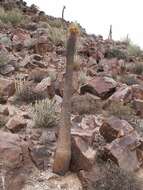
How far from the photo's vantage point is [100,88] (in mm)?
9719

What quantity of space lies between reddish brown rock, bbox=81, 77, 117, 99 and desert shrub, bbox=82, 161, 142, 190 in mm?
3653

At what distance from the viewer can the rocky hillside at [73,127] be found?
5.97 meters

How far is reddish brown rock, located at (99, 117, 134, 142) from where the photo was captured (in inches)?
276

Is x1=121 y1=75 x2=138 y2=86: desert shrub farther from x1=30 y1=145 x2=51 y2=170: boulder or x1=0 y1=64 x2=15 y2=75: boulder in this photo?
x1=30 y1=145 x2=51 y2=170: boulder

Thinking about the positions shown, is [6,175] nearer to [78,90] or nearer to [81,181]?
[81,181]

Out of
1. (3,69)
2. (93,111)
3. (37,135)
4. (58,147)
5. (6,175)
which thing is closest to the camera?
(6,175)

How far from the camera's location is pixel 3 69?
441 inches

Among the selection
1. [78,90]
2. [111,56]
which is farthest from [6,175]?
[111,56]

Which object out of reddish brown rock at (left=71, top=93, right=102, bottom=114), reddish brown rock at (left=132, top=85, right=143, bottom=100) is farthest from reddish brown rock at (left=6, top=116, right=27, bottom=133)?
reddish brown rock at (left=132, top=85, right=143, bottom=100)

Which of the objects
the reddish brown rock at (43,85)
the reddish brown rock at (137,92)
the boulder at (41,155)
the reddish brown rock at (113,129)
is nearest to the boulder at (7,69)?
the reddish brown rock at (43,85)

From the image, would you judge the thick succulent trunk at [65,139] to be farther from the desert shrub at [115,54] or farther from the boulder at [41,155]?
the desert shrub at [115,54]

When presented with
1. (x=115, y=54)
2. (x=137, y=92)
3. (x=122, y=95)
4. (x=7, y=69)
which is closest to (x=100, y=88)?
(x=122, y=95)

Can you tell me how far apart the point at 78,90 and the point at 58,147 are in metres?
4.10

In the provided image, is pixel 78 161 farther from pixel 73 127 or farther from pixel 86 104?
pixel 86 104
